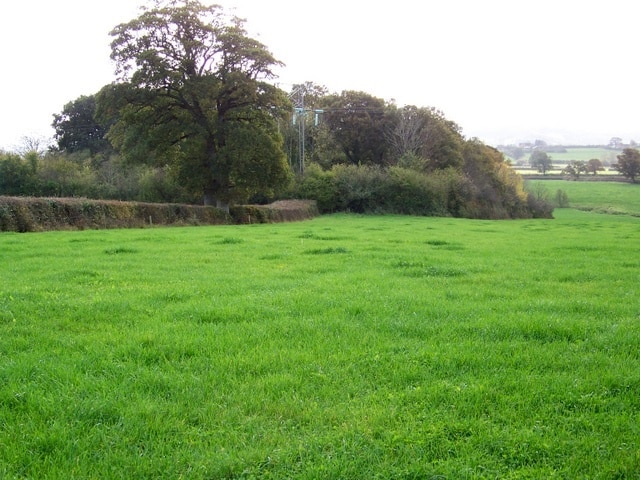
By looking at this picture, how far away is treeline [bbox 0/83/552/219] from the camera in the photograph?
1519 inches

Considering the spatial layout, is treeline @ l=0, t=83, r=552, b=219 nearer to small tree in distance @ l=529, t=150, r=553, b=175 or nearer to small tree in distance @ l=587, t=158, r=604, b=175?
small tree in distance @ l=587, t=158, r=604, b=175

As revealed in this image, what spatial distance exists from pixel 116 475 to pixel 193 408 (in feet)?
2.50

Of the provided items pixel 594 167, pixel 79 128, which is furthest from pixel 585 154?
pixel 79 128

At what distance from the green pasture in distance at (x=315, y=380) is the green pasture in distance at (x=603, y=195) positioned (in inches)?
2429

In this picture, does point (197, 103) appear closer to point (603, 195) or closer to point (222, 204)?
point (222, 204)

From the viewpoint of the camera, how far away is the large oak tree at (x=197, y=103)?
1122 inches

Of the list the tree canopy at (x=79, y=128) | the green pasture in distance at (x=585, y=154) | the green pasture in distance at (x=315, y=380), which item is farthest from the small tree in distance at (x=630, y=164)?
the green pasture in distance at (x=315, y=380)

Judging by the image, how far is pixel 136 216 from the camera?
23688 mm

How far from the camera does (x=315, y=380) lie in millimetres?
3979

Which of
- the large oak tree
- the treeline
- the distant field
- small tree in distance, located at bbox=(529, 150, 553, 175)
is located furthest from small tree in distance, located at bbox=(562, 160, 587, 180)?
the large oak tree

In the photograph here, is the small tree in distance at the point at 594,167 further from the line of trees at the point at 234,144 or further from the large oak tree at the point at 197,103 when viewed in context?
the large oak tree at the point at 197,103

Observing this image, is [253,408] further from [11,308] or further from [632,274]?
[632,274]

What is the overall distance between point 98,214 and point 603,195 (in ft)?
253

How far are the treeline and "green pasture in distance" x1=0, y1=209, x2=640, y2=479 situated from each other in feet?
87.5
